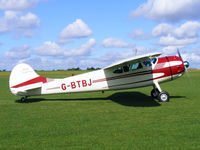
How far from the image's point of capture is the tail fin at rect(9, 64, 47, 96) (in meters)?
10.8

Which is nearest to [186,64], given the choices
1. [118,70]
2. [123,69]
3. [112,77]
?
[123,69]

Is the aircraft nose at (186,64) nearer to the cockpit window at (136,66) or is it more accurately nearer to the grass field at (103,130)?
the cockpit window at (136,66)

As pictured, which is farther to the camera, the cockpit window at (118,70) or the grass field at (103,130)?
the cockpit window at (118,70)

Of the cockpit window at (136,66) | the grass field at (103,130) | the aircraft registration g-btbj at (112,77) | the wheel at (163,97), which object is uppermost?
the cockpit window at (136,66)

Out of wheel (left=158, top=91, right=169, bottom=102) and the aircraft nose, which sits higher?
the aircraft nose

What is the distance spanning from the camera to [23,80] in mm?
10898

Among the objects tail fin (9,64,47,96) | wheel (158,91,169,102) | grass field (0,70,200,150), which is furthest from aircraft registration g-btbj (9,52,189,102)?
grass field (0,70,200,150)

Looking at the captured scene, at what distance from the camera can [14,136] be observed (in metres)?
5.43

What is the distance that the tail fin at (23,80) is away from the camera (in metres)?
10.8

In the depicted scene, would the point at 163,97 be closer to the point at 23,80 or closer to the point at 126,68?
the point at 126,68

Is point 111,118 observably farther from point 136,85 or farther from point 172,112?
point 136,85

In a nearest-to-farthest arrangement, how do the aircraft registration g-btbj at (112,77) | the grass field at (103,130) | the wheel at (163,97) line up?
the grass field at (103,130), the wheel at (163,97), the aircraft registration g-btbj at (112,77)

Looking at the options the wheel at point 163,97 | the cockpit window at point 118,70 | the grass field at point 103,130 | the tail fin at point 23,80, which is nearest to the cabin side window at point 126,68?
the cockpit window at point 118,70

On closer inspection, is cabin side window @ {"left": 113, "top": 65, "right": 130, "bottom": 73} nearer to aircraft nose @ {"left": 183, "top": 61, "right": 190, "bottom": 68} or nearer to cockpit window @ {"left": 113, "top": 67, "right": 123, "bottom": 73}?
cockpit window @ {"left": 113, "top": 67, "right": 123, "bottom": 73}
